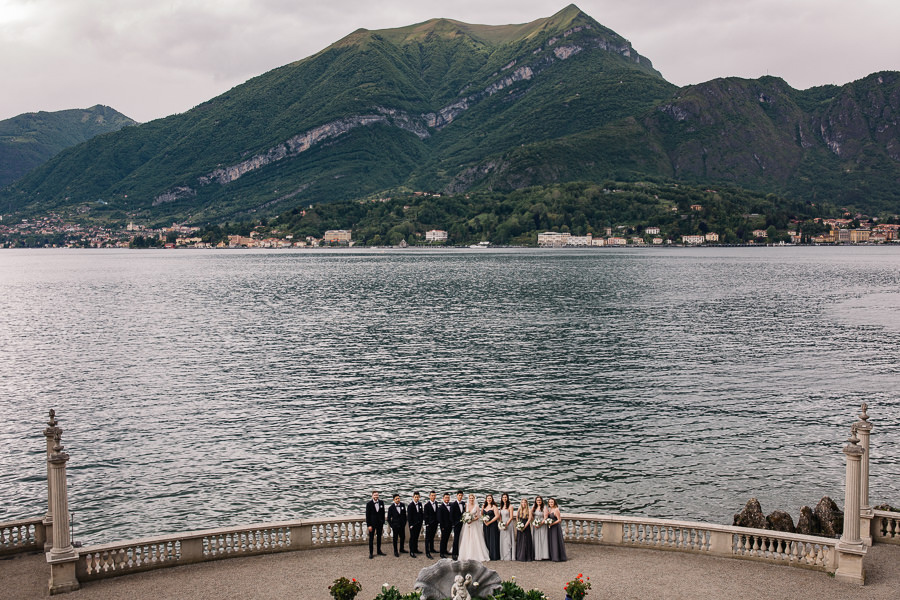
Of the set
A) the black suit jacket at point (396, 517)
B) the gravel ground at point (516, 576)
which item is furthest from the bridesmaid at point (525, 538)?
the black suit jacket at point (396, 517)

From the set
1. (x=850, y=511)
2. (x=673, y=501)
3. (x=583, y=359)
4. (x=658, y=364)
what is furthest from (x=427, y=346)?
(x=850, y=511)

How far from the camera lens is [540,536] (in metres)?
21.2

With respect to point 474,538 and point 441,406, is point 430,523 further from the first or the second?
point 441,406

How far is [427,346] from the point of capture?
250 feet

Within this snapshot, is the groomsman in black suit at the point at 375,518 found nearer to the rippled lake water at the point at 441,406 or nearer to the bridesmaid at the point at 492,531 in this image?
the bridesmaid at the point at 492,531

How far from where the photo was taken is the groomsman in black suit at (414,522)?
71.7 feet

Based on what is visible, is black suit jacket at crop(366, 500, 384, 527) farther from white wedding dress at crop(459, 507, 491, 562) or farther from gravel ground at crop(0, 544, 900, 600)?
white wedding dress at crop(459, 507, 491, 562)

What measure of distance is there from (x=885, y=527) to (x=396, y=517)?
1450cm

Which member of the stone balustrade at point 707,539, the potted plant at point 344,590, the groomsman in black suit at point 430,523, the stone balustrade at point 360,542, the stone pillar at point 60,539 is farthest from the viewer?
the groomsman in black suit at point 430,523

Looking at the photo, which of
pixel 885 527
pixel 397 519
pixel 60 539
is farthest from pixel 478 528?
pixel 885 527

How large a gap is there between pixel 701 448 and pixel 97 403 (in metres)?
39.4

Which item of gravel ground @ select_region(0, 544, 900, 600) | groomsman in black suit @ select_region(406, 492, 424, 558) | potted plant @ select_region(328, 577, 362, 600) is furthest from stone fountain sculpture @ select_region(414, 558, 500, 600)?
groomsman in black suit @ select_region(406, 492, 424, 558)

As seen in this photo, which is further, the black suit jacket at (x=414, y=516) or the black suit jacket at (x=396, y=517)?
the black suit jacket at (x=414, y=516)

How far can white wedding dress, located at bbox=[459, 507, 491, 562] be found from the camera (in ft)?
69.5
